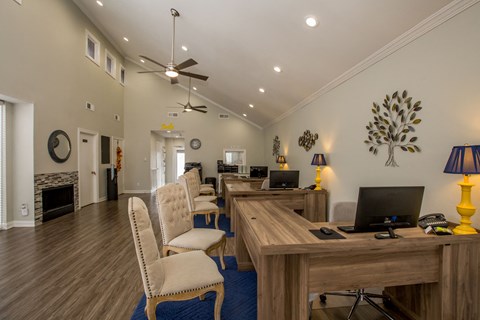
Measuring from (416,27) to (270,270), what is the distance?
2.68 metres

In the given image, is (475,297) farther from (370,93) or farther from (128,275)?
(128,275)

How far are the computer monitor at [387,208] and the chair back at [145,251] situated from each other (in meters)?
1.44

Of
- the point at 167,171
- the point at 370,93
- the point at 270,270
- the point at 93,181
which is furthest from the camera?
the point at 167,171

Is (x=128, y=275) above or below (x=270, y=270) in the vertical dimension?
below

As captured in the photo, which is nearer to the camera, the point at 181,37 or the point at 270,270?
the point at 270,270

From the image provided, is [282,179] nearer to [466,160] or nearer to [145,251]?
[466,160]

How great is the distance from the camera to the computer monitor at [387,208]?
159 centimetres

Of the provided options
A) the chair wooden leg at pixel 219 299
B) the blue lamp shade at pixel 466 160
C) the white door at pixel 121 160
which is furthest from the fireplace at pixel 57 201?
the blue lamp shade at pixel 466 160

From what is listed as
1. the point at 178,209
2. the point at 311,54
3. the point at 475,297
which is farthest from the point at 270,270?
the point at 311,54

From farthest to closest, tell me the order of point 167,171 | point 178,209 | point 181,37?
point 167,171
point 181,37
point 178,209

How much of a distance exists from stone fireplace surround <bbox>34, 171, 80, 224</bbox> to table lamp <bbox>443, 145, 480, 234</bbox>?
6.23 m

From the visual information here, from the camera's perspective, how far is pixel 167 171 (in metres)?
11.5

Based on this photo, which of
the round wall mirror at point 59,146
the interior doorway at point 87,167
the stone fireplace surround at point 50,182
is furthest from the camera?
the interior doorway at point 87,167

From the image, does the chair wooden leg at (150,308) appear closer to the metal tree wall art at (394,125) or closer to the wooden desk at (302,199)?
the wooden desk at (302,199)
